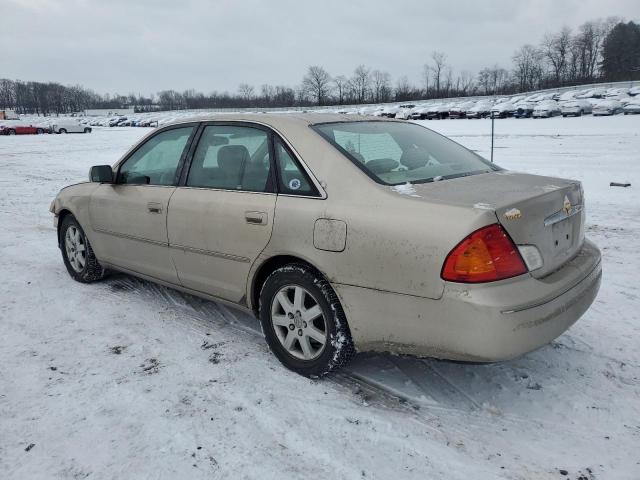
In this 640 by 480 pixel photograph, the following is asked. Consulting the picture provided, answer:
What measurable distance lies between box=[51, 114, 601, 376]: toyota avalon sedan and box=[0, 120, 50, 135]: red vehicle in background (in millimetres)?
48738

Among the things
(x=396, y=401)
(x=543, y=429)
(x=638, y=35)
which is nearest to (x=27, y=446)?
(x=396, y=401)

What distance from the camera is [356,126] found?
3.58 m

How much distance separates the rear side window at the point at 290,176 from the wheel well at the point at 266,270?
40 cm

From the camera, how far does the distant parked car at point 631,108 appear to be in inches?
1344

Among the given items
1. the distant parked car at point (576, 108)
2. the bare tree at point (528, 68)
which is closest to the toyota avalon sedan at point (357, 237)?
the distant parked car at point (576, 108)

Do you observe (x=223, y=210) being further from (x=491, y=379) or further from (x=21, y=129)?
(x=21, y=129)

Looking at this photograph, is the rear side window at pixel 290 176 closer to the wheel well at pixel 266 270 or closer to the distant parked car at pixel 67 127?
the wheel well at pixel 266 270

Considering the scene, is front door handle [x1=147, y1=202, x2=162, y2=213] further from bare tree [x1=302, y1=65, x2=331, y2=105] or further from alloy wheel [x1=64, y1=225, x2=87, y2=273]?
bare tree [x1=302, y1=65, x2=331, y2=105]

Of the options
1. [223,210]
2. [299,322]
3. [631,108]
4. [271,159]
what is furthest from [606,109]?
[299,322]

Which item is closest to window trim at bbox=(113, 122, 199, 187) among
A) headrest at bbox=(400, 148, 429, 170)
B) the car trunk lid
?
headrest at bbox=(400, 148, 429, 170)

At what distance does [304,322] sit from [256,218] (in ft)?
2.33

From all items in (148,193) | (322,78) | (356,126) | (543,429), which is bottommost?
(543,429)

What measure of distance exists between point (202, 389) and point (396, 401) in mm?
1139

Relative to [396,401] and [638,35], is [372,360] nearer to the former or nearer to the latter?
[396,401]
